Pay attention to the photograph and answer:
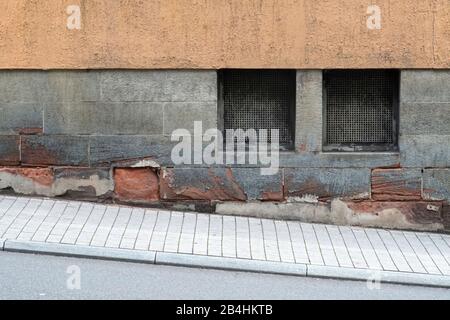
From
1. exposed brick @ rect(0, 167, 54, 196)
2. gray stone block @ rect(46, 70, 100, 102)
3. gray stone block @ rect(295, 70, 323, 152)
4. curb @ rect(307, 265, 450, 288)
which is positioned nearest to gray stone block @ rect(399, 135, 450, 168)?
gray stone block @ rect(295, 70, 323, 152)

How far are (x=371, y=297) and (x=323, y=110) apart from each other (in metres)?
3.40

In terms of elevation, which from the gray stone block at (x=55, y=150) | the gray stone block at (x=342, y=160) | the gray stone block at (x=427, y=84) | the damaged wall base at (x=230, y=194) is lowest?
the damaged wall base at (x=230, y=194)

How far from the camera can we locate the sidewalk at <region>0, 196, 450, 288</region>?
8.19 m

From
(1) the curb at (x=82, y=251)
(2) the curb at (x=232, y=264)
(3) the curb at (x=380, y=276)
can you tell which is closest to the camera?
(3) the curb at (x=380, y=276)

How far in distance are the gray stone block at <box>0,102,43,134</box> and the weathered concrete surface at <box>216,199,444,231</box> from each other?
8.65ft

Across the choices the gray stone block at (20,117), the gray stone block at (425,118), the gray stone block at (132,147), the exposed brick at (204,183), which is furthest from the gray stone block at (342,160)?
the gray stone block at (20,117)

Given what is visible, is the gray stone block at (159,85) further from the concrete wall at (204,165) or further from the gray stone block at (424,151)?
the gray stone block at (424,151)

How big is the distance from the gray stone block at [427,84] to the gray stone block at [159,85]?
2332 millimetres

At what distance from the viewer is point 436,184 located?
1009cm

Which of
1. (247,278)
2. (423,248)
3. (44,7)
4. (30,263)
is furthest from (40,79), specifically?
(423,248)

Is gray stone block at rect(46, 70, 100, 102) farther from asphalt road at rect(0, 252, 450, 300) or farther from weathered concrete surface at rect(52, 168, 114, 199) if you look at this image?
asphalt road at rect(0, 252, 450, 300)

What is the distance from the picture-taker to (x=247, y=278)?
7922mm

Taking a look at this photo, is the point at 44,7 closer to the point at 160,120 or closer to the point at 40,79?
the point at 40,79

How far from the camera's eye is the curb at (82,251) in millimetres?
8234
